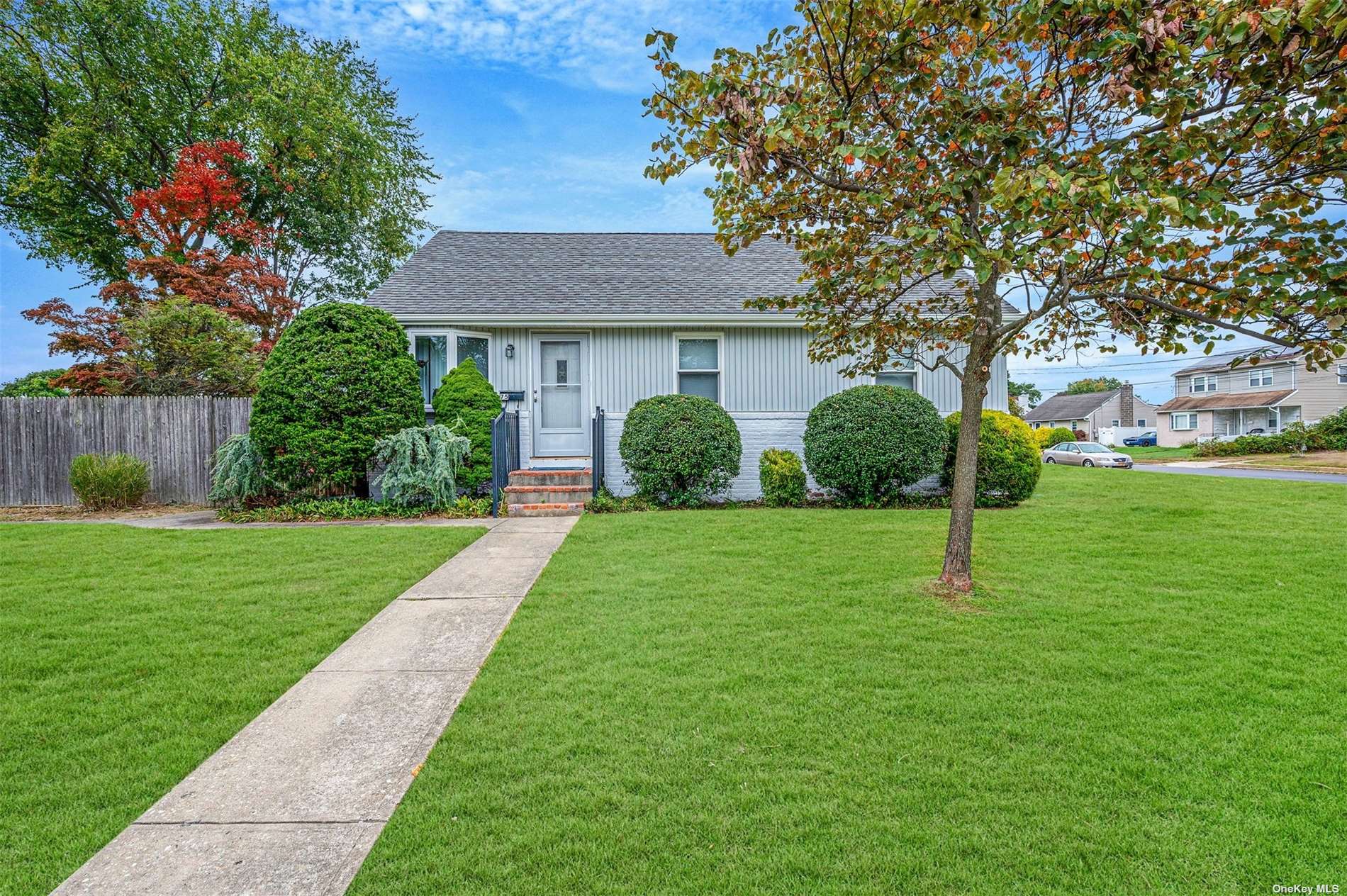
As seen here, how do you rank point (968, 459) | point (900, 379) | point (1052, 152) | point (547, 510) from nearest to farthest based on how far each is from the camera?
point (1052, 152) < point (968, 459) < point (547, 510) < point (900, 379)

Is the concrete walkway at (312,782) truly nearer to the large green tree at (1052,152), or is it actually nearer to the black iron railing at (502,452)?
the large green tree at (1052,152)

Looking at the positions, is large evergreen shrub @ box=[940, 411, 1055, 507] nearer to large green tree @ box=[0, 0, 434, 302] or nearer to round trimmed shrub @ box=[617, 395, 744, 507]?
round trimmed shrub @ box=[617, 395, 744, 507]

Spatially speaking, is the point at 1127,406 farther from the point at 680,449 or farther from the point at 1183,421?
the point at 680,449

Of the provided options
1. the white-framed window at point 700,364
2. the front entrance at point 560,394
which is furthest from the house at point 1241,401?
the front entrance at point 560,394

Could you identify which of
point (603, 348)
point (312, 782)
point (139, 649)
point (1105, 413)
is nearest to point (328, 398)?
point (603, 348)

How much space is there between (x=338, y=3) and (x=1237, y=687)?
19.7 metres

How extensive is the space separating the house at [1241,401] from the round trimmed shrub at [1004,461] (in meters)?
27.7

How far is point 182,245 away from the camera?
50.5 ft

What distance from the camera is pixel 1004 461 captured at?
880 cm

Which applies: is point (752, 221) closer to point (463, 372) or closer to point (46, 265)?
point (463, 372)

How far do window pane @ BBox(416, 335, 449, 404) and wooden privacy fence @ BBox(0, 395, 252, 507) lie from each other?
8.77ft

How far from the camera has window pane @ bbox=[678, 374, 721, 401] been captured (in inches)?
435

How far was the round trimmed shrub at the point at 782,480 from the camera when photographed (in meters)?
8.98

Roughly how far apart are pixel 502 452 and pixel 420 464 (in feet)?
3.86
